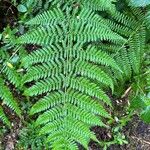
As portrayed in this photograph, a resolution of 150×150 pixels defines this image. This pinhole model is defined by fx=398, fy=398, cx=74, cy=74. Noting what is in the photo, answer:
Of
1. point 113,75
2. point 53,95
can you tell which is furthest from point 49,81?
point 113,75

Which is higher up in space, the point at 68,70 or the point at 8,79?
the point at 68,70

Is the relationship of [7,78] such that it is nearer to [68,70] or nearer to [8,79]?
[8,79]

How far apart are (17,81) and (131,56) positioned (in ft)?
3.74

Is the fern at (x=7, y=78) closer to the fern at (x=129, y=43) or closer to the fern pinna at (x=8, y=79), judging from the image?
the fern pinna at (x=8, y=79)

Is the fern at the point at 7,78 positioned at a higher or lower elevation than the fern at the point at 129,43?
lower

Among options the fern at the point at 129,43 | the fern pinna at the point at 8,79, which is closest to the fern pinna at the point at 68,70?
the fern pinna at the point at 8,79

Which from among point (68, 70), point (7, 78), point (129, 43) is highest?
point (129, 43)

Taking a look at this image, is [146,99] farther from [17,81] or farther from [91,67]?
[17,81]

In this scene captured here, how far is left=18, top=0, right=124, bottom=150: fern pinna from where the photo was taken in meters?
3.33

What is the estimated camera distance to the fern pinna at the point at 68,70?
3.33 meters

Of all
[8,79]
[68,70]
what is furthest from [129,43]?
[8,79]

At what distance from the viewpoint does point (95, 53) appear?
3.48 metres

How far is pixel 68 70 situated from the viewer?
3488mm

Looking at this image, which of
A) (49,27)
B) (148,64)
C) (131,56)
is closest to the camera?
(49,27)
